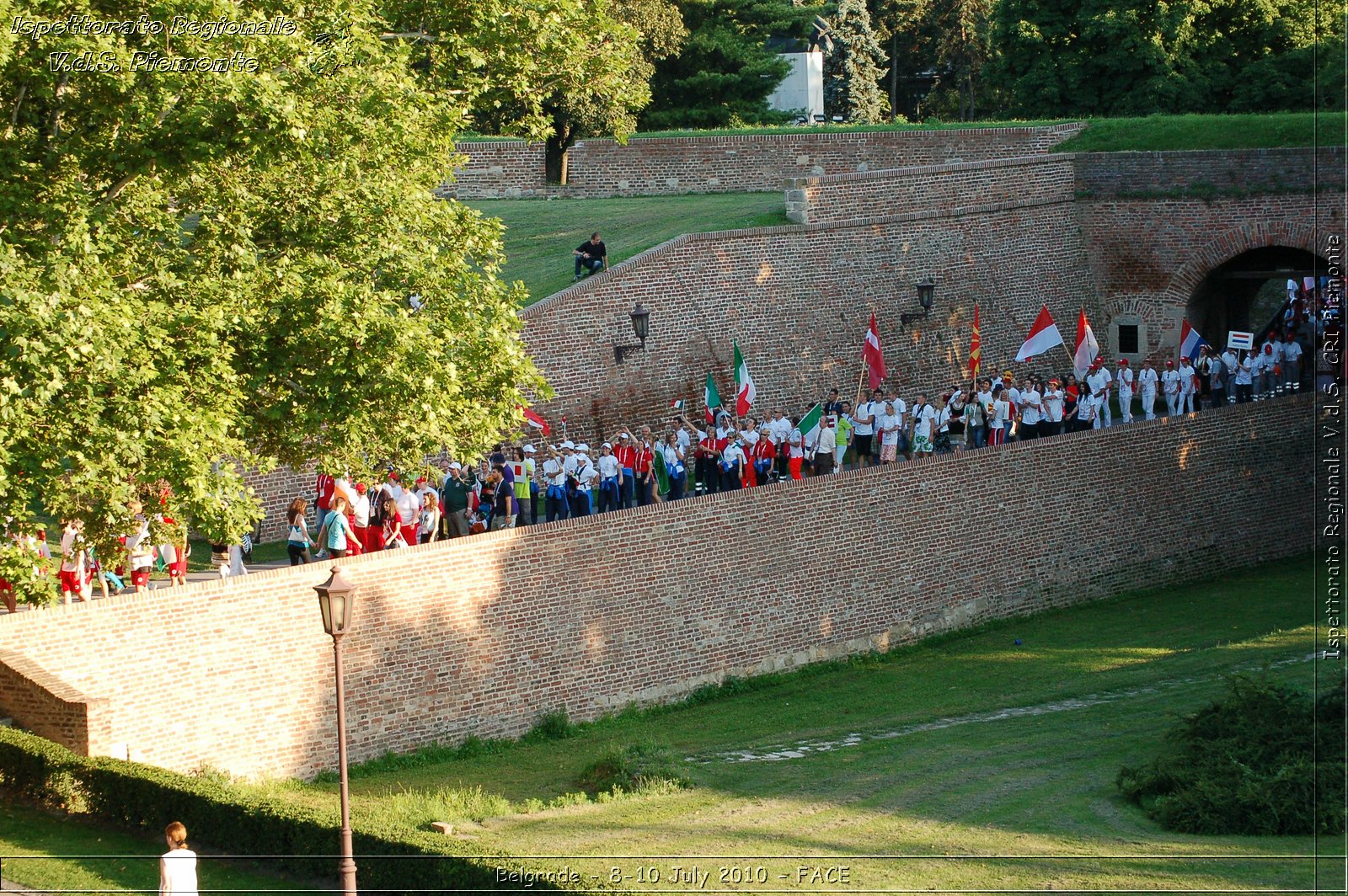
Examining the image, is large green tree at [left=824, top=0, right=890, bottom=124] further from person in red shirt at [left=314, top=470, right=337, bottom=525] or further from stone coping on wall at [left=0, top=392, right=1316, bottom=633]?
person in red shirt at [left=314, top=470, right=337, bottom=525]

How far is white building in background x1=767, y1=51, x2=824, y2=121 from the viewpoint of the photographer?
6406 centimetres

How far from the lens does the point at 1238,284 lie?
1396 inches

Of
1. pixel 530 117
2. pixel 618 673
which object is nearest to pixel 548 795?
pixel 618 673

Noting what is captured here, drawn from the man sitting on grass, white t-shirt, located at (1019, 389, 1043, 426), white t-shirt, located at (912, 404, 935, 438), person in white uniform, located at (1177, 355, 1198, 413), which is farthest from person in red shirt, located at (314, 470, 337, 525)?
person in white uniform, located at (1177, 355, 1198, 413)

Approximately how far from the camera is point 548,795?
653 inches

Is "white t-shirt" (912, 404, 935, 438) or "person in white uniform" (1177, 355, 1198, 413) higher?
"person in white uniform" (1177, 355, 1198, 413)

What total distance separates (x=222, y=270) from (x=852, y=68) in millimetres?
44427

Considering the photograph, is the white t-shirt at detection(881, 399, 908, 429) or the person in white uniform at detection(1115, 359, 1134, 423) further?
the person in white uniform at detection(1115, 359, 1134, 423)

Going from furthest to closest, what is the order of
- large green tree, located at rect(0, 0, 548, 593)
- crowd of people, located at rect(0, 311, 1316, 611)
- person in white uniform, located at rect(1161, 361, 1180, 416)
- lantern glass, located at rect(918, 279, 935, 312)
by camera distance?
lantern glass, located at rect(918, 279, 935, 312) → person in white uniform, located at rect(1161, 361, 1180, 416) → crowd of people, located at rect(0, 311, 1316, 611) → large green tree, located at rect(0, 0, 548, 593)

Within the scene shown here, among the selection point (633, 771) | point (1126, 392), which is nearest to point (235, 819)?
point (633, 771)

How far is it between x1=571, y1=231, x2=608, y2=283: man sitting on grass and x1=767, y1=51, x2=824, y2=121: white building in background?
34126mm

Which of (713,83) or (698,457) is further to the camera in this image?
(713,83)

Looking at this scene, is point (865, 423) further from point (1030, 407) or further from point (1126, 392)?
point (1126, 392)

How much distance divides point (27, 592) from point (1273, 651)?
1477 centimetres
